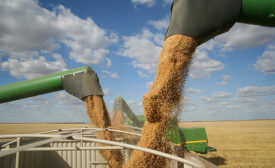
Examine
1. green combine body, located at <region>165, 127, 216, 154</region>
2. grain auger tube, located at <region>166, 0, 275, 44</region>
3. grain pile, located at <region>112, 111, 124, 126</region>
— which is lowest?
green combine body, located at <region>165, 127, 216, 154</region>

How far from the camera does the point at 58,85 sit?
434cm

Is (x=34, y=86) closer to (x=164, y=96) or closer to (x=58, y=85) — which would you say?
(x=58, y=85)

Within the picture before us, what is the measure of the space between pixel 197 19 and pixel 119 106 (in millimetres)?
4813

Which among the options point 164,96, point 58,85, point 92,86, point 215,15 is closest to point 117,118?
point 92,86

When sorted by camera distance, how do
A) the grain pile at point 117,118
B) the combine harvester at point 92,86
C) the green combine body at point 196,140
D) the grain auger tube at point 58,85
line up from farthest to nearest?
the green combine body at point 196,140 < the grain pile at point 117,118 < the grain auger tube at point 58,85 < the combine harvester at point 92,86

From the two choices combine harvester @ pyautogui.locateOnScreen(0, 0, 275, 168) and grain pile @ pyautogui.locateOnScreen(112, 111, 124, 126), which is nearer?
combine harvester @ pyautogui.locateOnScreen(0, 0, 275, 168)

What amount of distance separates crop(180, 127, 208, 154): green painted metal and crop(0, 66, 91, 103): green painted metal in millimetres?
6478

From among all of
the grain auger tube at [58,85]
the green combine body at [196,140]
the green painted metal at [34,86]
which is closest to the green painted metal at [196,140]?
the green combine body at [196,140]

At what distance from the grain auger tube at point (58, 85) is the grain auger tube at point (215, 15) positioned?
2475 mm

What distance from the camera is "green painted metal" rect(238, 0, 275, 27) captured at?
2236mm

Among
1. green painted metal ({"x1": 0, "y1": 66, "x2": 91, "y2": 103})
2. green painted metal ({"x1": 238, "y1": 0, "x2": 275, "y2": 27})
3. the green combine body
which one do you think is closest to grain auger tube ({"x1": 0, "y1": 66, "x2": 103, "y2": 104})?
green painted metal ({"x1": 0, "y1": 66, "x2": 91, "y2": 103})

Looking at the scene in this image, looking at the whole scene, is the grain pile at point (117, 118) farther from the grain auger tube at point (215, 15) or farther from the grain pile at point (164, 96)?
the grain auger tube at point (215, 15)

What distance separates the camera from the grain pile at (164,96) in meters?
2.27

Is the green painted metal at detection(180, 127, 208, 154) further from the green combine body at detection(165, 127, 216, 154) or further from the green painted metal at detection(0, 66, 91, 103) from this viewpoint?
the green painted metal at detection(0, 66, 91, 103)
